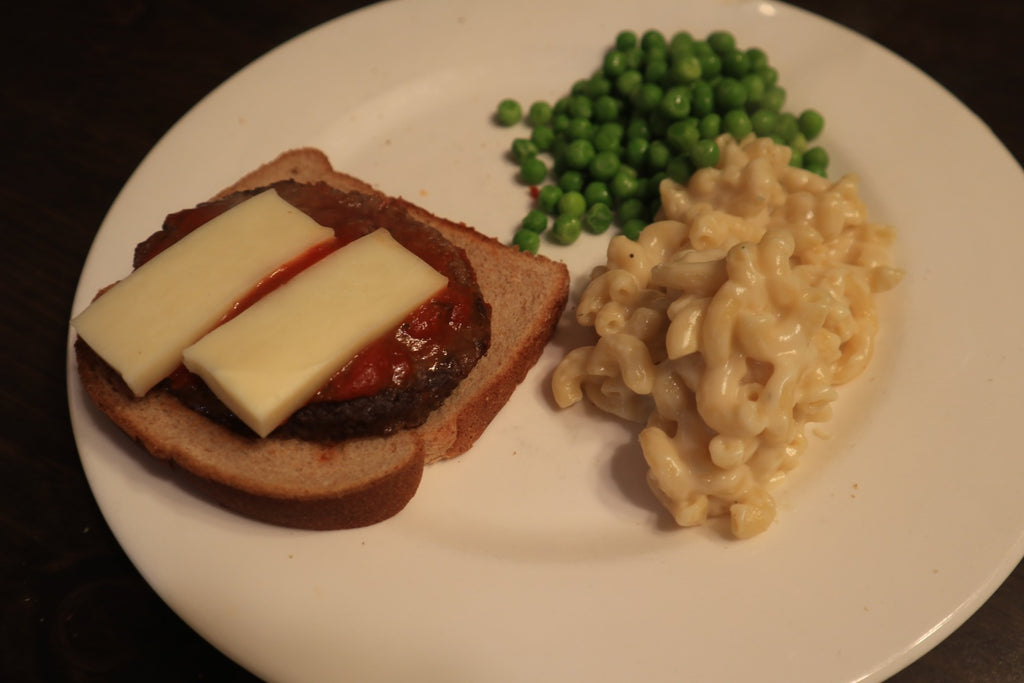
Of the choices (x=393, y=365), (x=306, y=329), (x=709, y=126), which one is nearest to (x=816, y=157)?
(x=709, y=126)

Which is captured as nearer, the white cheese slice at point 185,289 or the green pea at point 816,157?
the white cheese slice at point 185,289

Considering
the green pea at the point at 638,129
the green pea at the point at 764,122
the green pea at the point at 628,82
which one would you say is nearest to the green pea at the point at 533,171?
the green pea at the point at 638,129

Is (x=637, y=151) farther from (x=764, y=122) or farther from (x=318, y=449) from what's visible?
(x=318, y=449)

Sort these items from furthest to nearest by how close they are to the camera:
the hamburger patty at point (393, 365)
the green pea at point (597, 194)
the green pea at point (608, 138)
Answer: the green pea at point (608, 138) < the green pea at point (597, 194) < the hamburger patty at point (393, 365)

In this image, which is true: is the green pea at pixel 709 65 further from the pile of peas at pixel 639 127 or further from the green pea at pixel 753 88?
the green pea at pixel 753 88

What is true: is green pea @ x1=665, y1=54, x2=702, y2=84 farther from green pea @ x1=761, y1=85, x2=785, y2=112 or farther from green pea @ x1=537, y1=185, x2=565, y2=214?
green pea @ x1=537, y1=185, x2=565, y2=214

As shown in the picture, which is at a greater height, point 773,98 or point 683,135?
point 773,98

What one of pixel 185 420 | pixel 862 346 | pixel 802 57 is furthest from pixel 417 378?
pixel 802 57
